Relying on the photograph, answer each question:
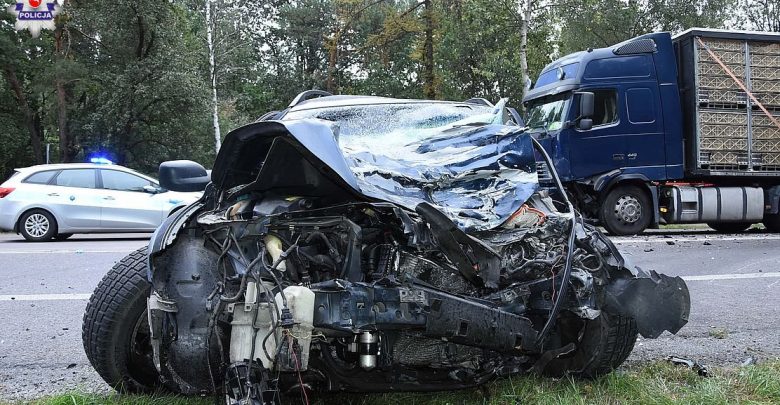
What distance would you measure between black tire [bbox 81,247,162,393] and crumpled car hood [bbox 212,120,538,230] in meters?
0.71

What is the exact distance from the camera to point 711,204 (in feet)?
34.9

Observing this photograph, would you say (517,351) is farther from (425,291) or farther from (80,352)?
(80,352)

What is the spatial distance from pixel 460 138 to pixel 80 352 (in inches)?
108

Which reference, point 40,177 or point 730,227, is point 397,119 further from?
point 730,227

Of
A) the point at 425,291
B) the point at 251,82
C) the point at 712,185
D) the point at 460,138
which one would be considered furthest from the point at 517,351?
the point at 251,82

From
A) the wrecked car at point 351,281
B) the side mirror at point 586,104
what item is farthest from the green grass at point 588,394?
the side mirror at point 586,104

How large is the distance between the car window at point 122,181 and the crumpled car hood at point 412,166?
29.5 feet

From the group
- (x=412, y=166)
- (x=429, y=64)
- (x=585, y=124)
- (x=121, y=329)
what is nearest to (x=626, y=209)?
(x=585, y=124)

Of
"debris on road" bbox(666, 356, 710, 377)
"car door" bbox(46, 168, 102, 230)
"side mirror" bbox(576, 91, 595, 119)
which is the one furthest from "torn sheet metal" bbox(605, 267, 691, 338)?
"car door" bbox(46, 168, 102, 230)

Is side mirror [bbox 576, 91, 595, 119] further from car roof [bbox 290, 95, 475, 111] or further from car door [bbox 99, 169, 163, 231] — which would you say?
car door [bbox 99, 169, 163, 231]

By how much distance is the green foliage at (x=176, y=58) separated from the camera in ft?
67.0

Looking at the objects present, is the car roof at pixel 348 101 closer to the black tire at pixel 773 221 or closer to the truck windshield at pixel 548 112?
the truck windshield at pixel 548 112

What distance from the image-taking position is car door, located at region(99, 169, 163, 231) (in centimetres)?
1070

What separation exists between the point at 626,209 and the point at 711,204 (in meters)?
1.77
